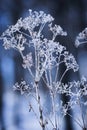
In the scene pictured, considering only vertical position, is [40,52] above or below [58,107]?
above

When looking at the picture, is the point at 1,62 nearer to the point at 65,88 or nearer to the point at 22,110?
the point at 22,110

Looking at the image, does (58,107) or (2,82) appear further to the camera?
(2,82)

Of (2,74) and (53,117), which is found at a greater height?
(2,74)

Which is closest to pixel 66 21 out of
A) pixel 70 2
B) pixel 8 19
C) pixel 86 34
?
pixel 70 2

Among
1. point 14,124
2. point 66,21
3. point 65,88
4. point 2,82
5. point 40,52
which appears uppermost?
point 66,21

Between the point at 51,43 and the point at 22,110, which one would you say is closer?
the point at 51,43

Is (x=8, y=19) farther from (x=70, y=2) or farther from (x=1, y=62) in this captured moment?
(x=70, y=2)

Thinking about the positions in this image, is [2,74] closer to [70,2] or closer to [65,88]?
[70,2]

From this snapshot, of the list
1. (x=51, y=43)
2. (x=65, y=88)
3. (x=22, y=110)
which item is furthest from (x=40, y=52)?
(x=22, y=110)

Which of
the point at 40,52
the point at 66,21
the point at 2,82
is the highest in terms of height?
the point at 66,21
